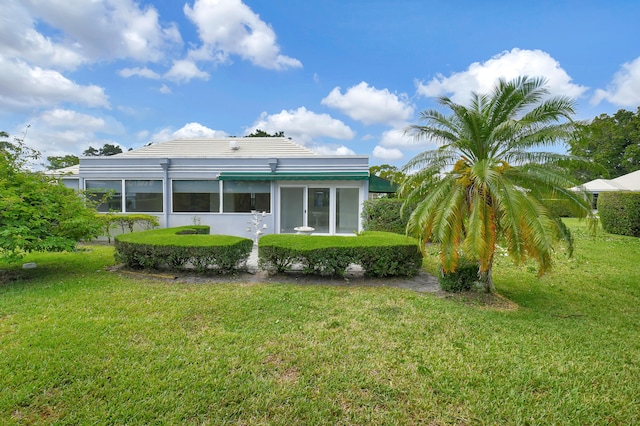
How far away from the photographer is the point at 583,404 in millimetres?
3527

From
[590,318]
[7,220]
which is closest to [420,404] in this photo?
[590,318]

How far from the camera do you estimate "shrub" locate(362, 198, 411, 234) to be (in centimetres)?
1485

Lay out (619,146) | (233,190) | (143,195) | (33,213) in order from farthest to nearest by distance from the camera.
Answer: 1. (619,146)
2. (143,195)
3. (233,190)
4. (33,213)

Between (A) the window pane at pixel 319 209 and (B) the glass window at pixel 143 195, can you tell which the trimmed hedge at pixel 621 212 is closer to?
(A) the window pane at pixel 319 209

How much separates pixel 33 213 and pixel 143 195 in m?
8.86

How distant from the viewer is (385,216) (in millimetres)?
14961

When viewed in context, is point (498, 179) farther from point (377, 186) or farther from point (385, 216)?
point (377, 186)

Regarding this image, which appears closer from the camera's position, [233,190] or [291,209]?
[233,190]

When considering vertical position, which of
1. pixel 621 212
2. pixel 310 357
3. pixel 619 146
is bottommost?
pixel 310 357

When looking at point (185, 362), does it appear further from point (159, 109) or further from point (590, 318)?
point (159, 109)

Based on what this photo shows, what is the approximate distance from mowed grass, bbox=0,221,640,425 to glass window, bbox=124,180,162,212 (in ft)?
30.3

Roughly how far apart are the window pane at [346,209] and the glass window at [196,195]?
6.75m

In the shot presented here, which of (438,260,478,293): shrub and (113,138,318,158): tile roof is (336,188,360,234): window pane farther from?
(438,260,478,293): shrub

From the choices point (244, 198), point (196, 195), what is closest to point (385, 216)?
point (244, 198)
